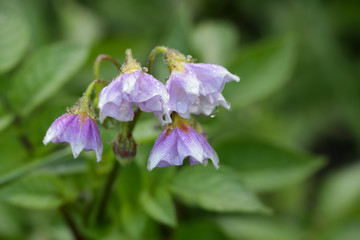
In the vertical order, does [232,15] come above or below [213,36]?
above

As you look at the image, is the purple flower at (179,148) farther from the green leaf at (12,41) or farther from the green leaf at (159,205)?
the green leaf at (12,41)

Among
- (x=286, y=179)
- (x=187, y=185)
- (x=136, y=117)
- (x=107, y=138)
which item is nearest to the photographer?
(x=136, y=117)

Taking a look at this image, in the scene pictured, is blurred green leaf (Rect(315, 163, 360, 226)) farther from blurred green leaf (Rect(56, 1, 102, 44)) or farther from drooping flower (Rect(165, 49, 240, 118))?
blurred green leaf (Rect(56, 1, 102, 44))

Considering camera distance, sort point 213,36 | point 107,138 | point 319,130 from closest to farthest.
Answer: point 107,138, point 213,36, point 319,130

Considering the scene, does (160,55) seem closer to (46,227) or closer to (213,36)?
(213,36)

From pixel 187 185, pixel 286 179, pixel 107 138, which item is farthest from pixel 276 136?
pixel 107 138

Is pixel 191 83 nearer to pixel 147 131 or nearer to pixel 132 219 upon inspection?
pixel 147 131

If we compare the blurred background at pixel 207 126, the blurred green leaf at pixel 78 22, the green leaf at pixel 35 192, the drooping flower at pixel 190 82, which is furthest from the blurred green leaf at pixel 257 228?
the blurred green leaf at pixel 78 22

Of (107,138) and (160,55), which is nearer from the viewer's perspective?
(107,138)
